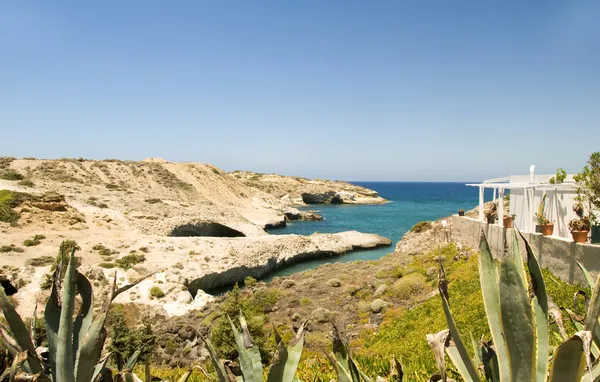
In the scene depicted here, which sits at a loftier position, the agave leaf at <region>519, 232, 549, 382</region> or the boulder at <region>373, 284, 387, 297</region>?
the agave leaf at <region>519, 232, 549, 382</region>

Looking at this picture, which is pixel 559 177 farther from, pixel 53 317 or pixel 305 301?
pixel 53 317

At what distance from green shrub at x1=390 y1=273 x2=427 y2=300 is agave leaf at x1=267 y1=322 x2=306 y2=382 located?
13466 millimetres

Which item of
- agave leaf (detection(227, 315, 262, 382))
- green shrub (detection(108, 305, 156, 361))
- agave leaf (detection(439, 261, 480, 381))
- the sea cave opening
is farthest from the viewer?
the sea cave opening

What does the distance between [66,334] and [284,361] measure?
1.14m

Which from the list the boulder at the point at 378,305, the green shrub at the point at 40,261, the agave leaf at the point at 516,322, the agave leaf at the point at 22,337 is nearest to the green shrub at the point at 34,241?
the green shrub at the point at 40,261

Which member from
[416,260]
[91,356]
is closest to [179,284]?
[416,260]

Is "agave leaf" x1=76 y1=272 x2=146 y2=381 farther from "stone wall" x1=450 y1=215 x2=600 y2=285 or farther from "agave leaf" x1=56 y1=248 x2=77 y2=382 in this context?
"stone wall" x1=450 y1=215 x2=600 y2=285

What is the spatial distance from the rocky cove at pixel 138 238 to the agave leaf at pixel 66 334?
927 cm

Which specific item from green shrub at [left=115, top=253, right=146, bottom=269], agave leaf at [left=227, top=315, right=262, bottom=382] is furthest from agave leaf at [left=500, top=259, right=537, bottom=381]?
green shrub at [left=115, top=253, right=146, bottom=269]

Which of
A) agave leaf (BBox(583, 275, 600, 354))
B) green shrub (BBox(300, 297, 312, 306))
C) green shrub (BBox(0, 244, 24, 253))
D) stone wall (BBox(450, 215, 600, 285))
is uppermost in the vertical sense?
agave leaf (BBox(583, 275, 600, 354))

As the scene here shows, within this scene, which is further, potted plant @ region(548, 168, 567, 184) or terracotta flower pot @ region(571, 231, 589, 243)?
potted plant @ region(548, 168, 567, 184)

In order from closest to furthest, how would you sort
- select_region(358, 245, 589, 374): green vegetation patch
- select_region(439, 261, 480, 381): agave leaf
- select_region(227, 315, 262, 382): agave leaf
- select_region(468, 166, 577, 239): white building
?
select_region(439, 261, 480, 381): agave leaf → select_region(227, 315, 262, 382): agave leaf → select_region(358, 245, 589, 374): green vegetation patch → select_region(468, 166, 577, 239): white building

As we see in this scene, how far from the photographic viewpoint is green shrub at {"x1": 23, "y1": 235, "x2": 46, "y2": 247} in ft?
81.5

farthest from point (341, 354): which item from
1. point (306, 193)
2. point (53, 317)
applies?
point (306, 193)
